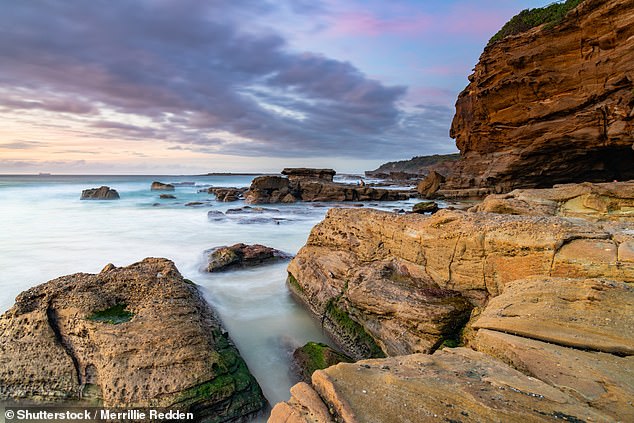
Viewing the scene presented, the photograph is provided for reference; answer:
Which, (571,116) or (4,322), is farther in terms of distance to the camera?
(571,116)

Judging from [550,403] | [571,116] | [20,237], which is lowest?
[20,237]

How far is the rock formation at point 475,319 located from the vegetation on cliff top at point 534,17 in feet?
64.1

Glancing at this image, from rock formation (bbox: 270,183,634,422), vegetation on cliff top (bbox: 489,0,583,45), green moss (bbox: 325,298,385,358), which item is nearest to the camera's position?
rock formation (bbox: 270,183,634,422)

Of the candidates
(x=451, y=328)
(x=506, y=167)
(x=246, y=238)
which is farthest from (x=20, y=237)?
(x=506, y=167)

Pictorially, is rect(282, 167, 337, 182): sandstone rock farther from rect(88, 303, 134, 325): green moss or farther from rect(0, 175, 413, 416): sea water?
rect(88, 303, 134, 325): green moss

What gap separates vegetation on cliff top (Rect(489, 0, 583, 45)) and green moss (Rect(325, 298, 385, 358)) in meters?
20.5

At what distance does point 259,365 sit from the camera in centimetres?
530

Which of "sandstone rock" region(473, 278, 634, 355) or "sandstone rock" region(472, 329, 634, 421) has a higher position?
"sandstone rock" region(473, 278, 634, 355)

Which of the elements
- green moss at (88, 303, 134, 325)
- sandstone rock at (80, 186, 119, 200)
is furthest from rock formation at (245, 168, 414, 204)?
green moss at (88, 303, 134, 325)

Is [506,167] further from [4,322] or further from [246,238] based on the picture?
[4,322]

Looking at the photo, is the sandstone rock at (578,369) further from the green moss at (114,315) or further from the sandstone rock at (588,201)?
the sandstone rock at (588,201)

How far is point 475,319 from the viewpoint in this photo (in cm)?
416

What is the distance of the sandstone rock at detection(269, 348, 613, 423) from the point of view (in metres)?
2.28

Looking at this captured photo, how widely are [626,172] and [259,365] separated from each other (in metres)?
22.8
